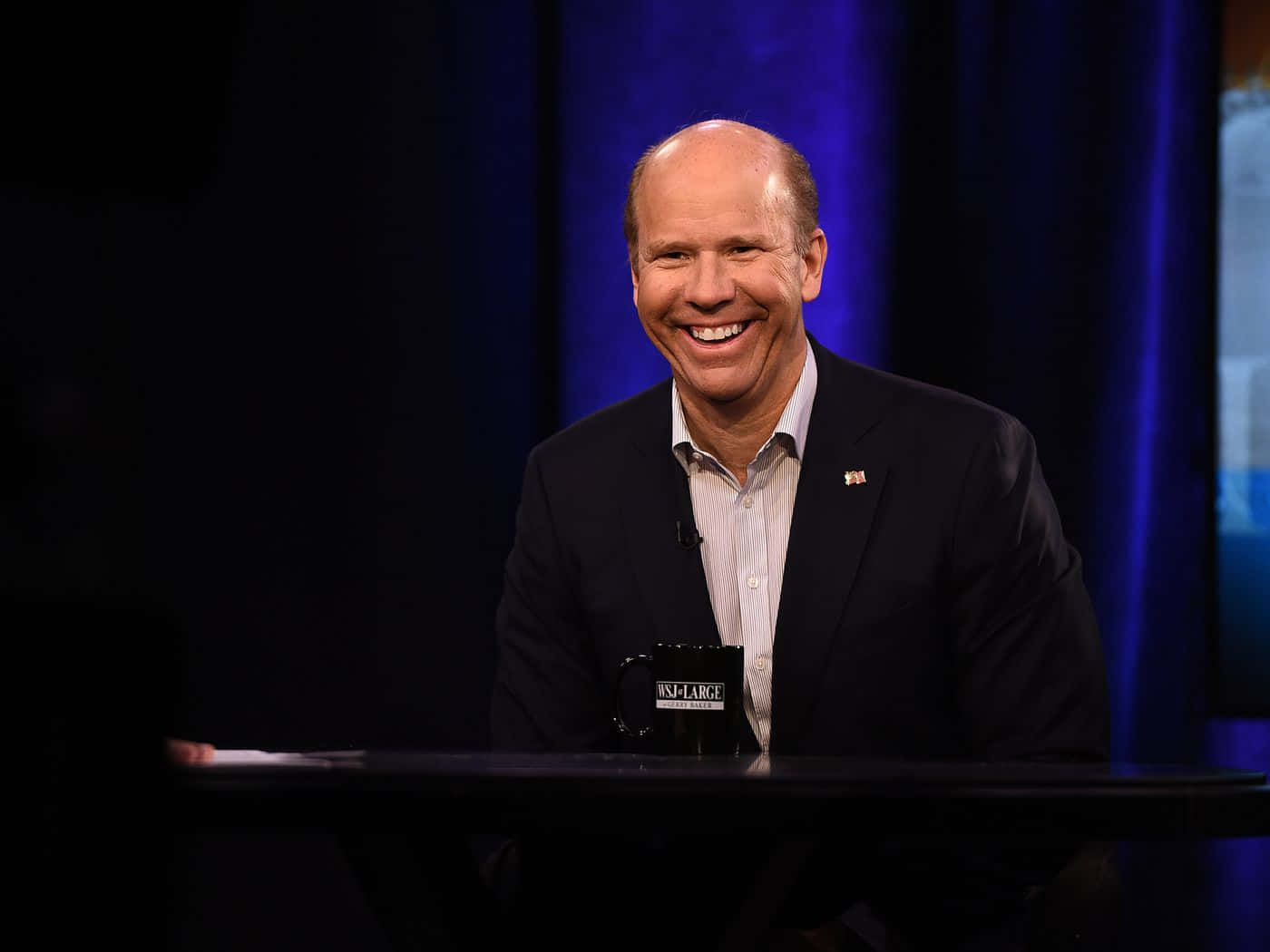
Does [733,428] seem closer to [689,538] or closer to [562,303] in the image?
[689,538]

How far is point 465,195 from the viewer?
3.04 metres

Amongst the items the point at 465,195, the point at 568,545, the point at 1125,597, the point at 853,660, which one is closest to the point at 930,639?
the point at 853,660

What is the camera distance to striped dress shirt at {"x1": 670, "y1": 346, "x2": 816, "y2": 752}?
6.78 feet

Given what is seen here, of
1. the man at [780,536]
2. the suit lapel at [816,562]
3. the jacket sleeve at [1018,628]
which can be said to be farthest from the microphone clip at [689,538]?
the jacket sleeve at [1018,628]

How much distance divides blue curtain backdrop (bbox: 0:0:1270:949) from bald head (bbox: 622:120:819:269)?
596 millimetres

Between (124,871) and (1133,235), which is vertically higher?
(1133,235)

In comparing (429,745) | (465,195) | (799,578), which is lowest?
(429,745)

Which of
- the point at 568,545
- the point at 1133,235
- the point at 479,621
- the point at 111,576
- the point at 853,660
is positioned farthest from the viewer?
the point at 479,621

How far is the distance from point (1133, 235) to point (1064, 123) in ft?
0.84

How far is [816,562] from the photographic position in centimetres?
204

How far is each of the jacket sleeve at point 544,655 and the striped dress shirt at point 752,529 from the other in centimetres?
21

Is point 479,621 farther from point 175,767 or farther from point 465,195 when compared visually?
point 175,767

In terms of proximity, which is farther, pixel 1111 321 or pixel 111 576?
pixel 1111 321

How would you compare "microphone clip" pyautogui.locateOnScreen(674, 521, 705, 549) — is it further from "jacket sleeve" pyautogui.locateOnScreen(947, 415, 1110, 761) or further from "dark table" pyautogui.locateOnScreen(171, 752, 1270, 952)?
"dark table" pyautogui.locateOnScreen(171, 752, 1270, 952)
